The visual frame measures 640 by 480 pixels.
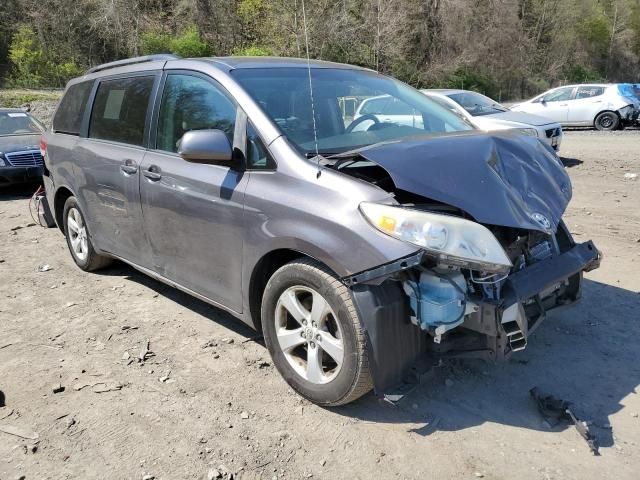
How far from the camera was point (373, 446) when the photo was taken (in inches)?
108

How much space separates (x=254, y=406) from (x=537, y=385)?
1669 mm

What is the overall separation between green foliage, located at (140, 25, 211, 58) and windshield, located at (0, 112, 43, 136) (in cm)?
1557

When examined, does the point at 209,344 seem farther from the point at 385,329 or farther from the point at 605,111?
the point at 605,111

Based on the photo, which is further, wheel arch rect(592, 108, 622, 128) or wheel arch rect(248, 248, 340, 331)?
wheel arch rect(592, 108, 622, 128)

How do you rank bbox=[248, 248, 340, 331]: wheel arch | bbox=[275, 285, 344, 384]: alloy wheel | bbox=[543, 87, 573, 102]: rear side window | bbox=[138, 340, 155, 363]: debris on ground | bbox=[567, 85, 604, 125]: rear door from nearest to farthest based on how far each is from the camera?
bbox=[275, 285, 344, 384]: alloy wheel → bbox=[248, 248, 340, 331]: wheel arch → bbox=[138, 340, 155, 363]: debris on ground → bbox=[567, 85, 604, 125]: rear door → bbox=[543, 87, 573, 102]: rear side window

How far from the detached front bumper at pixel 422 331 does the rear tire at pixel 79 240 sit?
346 centimetres

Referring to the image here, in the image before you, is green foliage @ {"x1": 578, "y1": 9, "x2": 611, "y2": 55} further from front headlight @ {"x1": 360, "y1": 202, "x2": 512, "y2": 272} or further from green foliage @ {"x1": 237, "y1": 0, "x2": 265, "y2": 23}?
A: front headlight @ {"x1": 360, "y1": 202, "x2": 512, "y2": 272}

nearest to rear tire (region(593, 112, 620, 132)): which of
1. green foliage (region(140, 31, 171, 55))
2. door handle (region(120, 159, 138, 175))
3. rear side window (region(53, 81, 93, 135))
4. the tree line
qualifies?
the tree line

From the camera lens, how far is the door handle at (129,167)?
410cm

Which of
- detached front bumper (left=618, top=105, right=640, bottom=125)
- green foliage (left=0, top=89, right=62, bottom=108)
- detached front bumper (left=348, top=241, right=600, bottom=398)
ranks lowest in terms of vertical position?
detached front bumper (left=618, top=105, right=640, bottom=125)

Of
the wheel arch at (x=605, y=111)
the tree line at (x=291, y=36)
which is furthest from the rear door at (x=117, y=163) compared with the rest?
the wheel arch at (x=605, y=111)

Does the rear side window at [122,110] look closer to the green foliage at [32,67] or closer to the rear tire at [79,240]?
the rear tire at [79,240]

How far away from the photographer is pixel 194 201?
354cm

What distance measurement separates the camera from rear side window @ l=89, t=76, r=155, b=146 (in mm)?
4176
